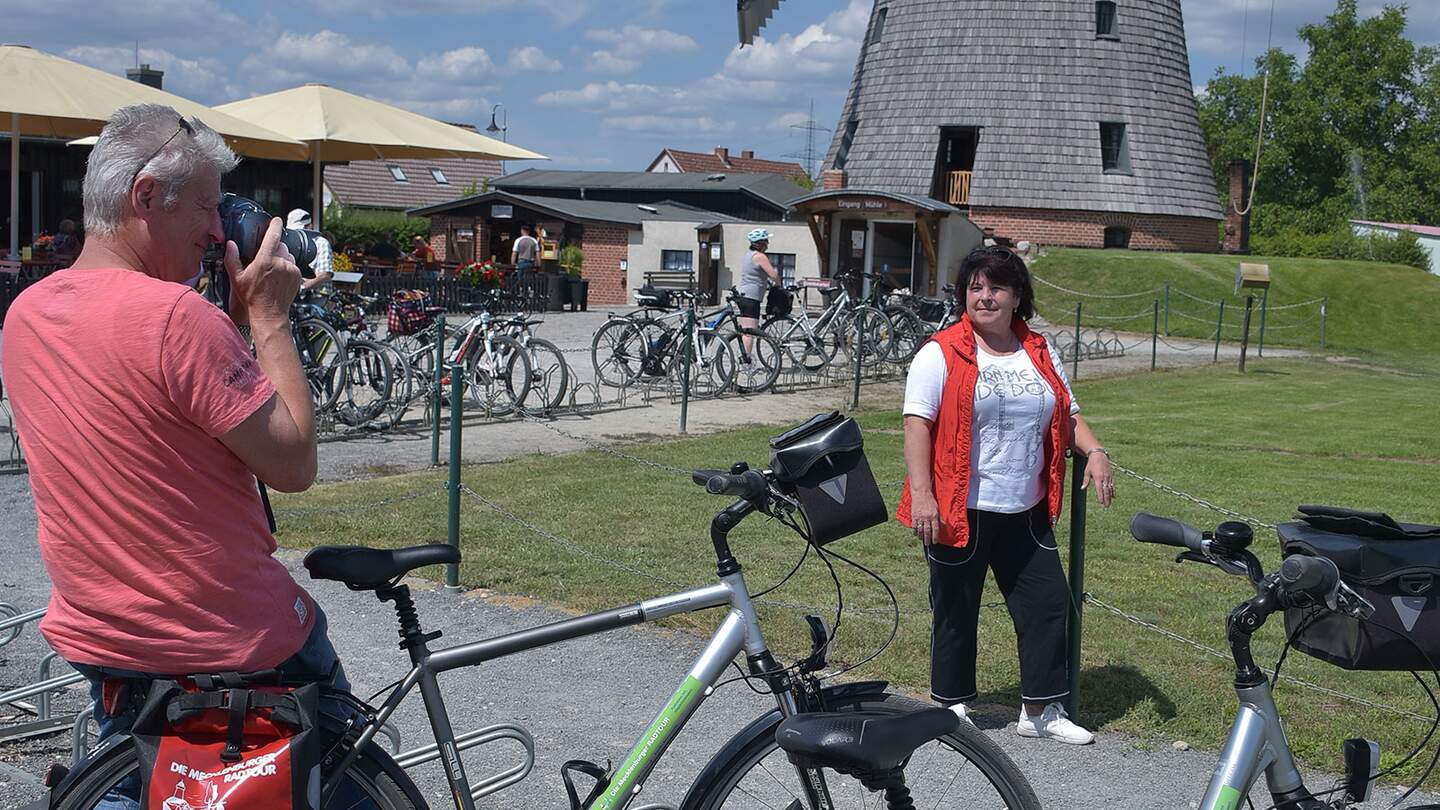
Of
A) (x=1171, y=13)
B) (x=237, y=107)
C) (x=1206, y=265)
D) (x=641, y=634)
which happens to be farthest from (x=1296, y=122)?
(x=641, y=634)

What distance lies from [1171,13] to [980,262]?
130 ft

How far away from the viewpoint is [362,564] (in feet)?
9.68

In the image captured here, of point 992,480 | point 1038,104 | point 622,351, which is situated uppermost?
point 1038,104

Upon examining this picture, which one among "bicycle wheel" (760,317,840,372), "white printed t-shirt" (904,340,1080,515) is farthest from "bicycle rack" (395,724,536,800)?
"bicycle wheel" (760,317,840,372)

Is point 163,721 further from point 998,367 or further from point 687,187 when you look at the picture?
point 687,187

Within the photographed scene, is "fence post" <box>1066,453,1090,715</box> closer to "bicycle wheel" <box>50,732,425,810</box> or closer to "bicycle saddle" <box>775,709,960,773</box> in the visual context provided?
A: "bicycle saddle" <box>775,709,960,773</box>

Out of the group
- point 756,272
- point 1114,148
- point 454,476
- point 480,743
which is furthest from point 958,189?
point 480,743

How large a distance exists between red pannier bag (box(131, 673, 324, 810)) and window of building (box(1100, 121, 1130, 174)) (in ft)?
129

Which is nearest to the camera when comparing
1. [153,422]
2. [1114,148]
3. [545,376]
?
[153,422]

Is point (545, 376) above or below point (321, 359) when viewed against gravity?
below

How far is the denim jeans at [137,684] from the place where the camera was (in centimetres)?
263

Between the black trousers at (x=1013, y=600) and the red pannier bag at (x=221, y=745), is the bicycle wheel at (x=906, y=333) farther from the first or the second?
the red pannier bag at (x=221, y=745)

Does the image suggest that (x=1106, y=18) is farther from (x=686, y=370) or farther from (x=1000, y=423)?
(x=1000, y=423)

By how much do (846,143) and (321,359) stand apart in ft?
104
